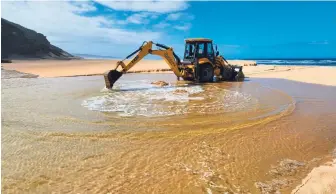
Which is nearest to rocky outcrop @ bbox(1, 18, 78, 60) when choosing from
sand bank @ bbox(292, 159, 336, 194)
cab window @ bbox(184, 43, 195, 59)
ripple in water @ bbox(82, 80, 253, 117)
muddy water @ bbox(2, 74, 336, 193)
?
cab window @ bbox(184, 43, 195, 59)

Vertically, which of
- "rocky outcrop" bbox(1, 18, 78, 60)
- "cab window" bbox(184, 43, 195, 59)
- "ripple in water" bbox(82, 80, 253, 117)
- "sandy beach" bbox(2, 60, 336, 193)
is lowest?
"sandy beach" bbox(2, 60, 336, 193)

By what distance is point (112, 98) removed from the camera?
37.7 feet

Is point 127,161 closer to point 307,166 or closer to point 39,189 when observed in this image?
point 39,189

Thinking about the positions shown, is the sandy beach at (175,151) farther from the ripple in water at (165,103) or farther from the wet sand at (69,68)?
the wet sand at (69,68)

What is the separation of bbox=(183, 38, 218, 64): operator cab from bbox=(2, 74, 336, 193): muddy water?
7.39m

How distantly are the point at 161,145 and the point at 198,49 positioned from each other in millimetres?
12177

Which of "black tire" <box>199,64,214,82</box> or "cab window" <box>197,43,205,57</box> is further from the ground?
"cab window" <box>197,43,205,57</box>

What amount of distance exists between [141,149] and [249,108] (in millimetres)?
4900

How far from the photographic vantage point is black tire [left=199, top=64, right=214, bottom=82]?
17.4 meters

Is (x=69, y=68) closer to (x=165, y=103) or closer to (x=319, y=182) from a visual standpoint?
(x=165, y=103)

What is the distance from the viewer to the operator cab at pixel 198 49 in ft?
56.4

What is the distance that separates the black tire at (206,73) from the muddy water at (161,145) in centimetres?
706

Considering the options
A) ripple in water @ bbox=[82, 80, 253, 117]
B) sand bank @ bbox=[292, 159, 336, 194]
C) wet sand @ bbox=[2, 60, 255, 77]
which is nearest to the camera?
sand bank @ bbox=[292, 159, 336, 194]

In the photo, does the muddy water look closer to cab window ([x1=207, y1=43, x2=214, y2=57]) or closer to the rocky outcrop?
cab window ([x1=207, y1=43, x2=214, y2=57])
